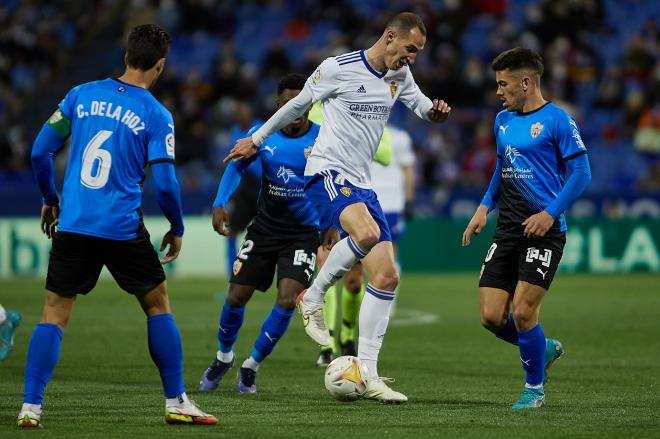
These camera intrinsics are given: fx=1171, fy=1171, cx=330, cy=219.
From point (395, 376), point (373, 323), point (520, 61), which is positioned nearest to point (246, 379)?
point (373, 323)

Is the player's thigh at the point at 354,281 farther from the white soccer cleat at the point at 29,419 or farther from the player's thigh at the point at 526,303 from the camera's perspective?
the white soccer cleat at the point at 29,419

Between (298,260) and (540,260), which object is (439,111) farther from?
(298,260)

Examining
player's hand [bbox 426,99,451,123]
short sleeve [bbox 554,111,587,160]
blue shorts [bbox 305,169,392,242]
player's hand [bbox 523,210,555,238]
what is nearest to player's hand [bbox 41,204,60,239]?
blue shorts [bbox 305,169,392,242]

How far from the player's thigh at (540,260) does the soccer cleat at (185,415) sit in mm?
2342

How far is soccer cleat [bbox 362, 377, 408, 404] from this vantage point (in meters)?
7.75

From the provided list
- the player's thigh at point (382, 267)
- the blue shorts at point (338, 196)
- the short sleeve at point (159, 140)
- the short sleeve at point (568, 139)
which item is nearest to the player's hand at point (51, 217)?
the short sleeve at point (159, 140)

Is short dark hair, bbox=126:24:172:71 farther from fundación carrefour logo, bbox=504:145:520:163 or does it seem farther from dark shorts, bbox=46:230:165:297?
fundación carrefour logo, bbox=504:145:520:163

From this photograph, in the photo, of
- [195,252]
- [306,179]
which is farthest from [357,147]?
[195,252]

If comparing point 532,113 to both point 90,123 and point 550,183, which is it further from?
point 90,123

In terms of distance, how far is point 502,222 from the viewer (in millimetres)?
8070

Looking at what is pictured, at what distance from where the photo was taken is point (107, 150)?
6586mm

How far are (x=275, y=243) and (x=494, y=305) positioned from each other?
1.98 m

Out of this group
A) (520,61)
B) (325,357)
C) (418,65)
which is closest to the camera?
(520,61)

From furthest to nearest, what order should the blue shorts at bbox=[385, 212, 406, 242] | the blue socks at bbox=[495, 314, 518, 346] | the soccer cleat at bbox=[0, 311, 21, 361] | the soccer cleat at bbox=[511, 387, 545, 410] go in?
the blue shorts at bbox=[385, 212, 406, 242], the soccer cleat at bbox=[0, 311, 21, 361], the blue socks at bbox=[495, 314, 518, 346], the soccer cleat at bbox=[511, 387, 545, 410]
